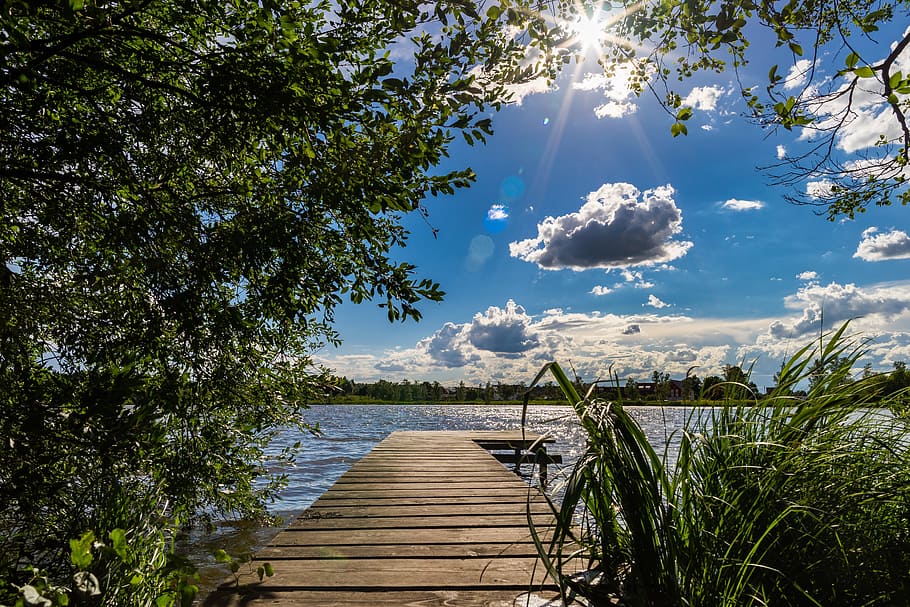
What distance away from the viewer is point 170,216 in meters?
2.99

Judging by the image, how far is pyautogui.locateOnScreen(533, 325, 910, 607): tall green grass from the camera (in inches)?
65.5

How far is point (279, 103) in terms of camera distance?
2.71 metres

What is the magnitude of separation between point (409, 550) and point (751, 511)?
86.5 inches

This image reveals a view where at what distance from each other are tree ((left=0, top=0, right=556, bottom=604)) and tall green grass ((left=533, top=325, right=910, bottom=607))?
6.15 ft

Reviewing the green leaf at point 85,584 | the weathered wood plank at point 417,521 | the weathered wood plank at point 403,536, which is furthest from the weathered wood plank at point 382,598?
the weathered wood plank at point 417,521

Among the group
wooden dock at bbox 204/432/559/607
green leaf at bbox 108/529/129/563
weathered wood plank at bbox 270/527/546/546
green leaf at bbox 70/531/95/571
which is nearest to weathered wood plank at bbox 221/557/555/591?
wooden dock at bbox 204/432/559/607

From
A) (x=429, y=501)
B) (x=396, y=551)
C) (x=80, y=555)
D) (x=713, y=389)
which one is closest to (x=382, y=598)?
(x=396, y=551)

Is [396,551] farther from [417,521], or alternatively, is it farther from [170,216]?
[170,216]

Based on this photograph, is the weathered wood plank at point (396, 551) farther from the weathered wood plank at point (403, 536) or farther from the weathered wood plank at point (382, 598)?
the weathered wood plank at point (382, 598)

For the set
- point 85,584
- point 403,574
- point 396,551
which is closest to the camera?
point 85,584

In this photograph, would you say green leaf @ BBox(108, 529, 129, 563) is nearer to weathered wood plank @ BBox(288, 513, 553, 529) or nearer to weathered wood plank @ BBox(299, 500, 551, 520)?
weathered wood plank @ BBox(288, 513, 553, 529)

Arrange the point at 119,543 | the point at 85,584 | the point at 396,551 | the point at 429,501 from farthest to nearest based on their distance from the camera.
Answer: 1. the point at 429,501
2. the point at 396,551
3. the point at 119,543
4. the point at 85,584

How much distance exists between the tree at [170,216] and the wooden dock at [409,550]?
793mm

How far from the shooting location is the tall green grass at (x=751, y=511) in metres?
1.66
